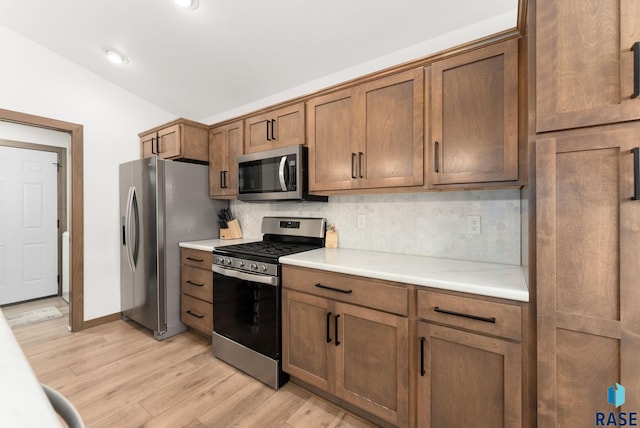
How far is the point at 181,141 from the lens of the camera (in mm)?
2848

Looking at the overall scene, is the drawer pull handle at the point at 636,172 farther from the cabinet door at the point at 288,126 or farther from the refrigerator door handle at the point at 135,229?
the refrigerator door handle at the point at 135,229

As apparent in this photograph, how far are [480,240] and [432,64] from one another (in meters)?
1.10

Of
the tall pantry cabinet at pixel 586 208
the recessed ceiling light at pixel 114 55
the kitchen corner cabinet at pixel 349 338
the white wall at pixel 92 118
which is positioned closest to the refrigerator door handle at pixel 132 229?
the white wall at pixel 92 118

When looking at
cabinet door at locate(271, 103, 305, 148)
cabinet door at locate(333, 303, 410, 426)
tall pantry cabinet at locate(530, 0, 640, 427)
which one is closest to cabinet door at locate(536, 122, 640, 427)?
tall pantry cabinet at locate(530, 0, 640, 427)

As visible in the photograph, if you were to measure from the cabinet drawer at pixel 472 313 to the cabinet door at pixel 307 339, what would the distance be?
1.98 ft

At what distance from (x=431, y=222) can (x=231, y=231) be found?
2.07 meters

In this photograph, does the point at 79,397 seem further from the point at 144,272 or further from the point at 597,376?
the point at 597,376

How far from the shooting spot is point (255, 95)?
9.84 feet

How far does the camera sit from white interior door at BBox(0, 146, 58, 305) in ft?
11.9

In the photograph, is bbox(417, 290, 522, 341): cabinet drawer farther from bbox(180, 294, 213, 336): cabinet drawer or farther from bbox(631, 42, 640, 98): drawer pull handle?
bbox(180, 294, 213, 336): cabinet drawer

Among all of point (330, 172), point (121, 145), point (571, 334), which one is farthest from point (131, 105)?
point (571, 334)

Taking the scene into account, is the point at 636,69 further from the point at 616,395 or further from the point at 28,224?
the point at 28,224

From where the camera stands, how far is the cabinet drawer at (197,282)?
8.41 feet

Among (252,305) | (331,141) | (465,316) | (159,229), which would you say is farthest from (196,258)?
(465,316)
